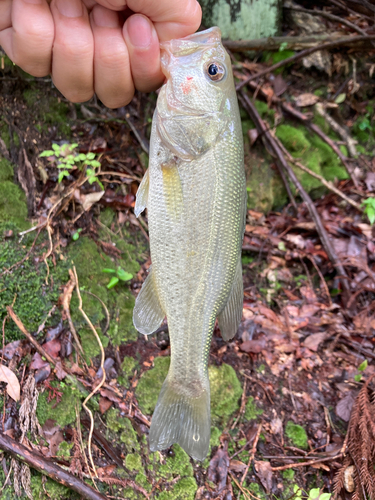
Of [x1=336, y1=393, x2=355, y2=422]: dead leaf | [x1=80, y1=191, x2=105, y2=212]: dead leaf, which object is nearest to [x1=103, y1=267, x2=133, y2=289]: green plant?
[x1=80, y1=191, x2=105, y2=212]: dead leaf

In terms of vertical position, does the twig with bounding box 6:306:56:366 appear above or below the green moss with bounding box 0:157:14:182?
below

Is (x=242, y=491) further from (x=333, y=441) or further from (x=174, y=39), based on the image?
(x=174, y=39)

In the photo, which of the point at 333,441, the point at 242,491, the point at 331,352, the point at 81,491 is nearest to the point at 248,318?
the point at 331,352

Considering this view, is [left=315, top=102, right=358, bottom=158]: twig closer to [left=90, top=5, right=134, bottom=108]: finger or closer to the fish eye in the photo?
the fish eye

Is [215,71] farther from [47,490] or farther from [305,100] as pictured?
[305,100]

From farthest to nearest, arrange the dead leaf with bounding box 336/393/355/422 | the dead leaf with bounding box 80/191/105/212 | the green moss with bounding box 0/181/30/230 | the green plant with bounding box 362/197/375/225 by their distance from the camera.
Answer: the green plant with bounding box 362/197/375/225 < the dead leaf with bounding box 80/191/105/212 < the dead leaf with bounding box 336/393/355/422 < the green moss with bounding box 0/181/30/230

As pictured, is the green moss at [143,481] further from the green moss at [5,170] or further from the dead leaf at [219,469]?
the green moss at [5,170]

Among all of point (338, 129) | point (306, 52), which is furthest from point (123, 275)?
point (338, 129)
